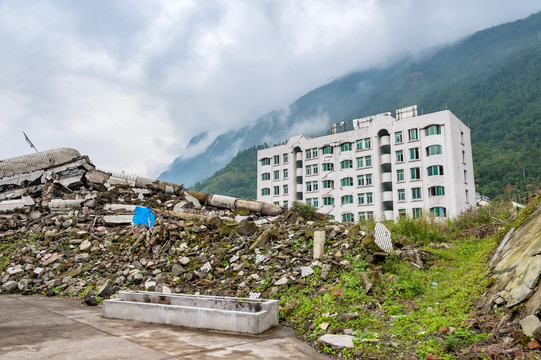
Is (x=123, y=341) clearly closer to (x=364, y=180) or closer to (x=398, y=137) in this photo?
(x=398, y=137)

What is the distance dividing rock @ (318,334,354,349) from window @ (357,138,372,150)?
3690 cm

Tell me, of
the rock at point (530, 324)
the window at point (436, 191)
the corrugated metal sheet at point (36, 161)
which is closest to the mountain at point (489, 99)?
the window at point (436, 191)

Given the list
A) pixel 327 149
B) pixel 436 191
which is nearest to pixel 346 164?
pixel 327 149

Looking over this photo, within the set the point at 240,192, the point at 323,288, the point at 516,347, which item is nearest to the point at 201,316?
the point at 323,288

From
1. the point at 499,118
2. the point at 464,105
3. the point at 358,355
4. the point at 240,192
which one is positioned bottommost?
the point at 358,355

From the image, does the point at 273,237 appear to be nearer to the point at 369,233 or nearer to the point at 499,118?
the point at 369,233

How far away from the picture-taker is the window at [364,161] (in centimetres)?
3974

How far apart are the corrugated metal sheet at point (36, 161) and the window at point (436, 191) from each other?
98.5ft

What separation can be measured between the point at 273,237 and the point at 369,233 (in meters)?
2.43

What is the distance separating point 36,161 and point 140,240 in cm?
971

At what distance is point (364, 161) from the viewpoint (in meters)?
40.1

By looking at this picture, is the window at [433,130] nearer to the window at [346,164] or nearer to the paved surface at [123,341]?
the window at [346,164]

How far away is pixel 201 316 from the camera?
546 cm

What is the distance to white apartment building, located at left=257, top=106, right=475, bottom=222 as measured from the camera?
3406 centimetres
